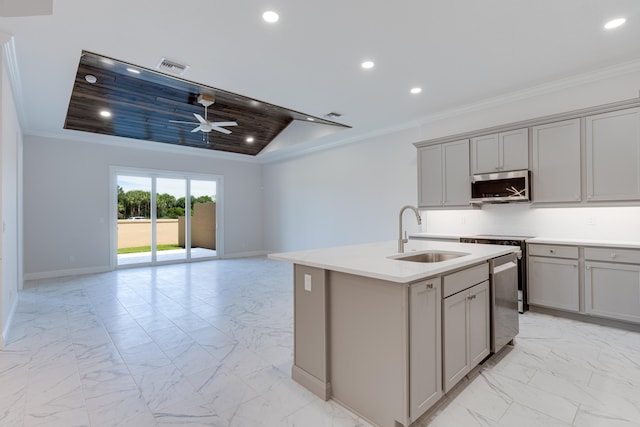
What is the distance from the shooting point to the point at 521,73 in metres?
3.68

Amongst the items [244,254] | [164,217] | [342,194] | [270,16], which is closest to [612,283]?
[270,16]

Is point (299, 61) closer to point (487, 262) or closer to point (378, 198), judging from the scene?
point (487, 262)

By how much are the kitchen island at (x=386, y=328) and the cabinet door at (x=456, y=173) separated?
236 centimetres

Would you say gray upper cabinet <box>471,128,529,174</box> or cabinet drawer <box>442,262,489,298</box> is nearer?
cabinet drawer <box>442,262,489,298</box>

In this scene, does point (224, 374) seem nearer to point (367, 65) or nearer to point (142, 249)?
point (367, 65)

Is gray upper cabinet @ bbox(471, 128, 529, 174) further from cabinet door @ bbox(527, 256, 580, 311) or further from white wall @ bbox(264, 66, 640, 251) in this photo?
cabinet door @ bbox(527, 256, 580, 311)

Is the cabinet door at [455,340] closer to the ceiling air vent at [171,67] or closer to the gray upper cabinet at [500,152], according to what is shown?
the gray upper cabinet at [500,152]

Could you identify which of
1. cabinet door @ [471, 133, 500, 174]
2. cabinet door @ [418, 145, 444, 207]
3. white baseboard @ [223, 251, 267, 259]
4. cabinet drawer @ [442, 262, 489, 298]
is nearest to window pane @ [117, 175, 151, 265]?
white baseboard @ [223, 251, 267, 259]

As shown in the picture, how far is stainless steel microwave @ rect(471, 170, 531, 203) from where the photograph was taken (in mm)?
3965

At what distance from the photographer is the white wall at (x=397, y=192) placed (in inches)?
147

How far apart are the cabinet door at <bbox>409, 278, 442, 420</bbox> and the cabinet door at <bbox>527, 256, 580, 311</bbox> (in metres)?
2.57

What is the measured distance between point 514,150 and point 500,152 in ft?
0.53

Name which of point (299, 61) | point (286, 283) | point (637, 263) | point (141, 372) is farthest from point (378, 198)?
point (141, 372)

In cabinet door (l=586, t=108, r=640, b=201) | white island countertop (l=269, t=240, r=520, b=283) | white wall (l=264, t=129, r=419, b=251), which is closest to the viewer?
white island countertop (l=269, t=240, r=520, b=283)
